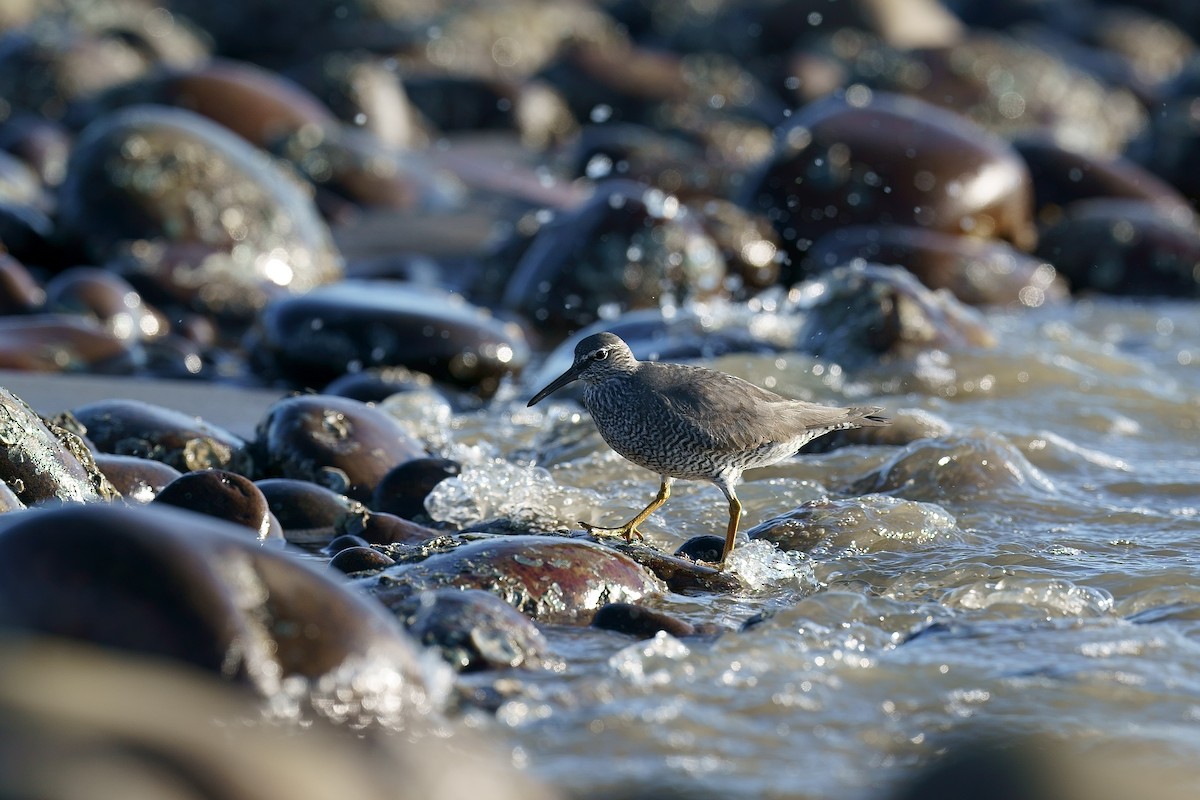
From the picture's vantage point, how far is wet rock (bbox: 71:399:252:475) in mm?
5656

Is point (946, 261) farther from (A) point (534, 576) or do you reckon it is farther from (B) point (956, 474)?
(A) point (534, 576)

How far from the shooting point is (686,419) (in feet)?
16.8

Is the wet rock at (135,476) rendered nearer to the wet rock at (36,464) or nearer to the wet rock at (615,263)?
the wet rock at (36,464)

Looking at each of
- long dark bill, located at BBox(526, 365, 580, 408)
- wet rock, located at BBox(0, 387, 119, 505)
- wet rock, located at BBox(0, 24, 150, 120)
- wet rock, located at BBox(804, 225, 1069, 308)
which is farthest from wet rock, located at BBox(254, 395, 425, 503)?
wet rock, located at BBox(0, 24, 150, 120)

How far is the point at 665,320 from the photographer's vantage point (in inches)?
326

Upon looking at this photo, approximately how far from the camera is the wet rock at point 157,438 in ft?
18.6

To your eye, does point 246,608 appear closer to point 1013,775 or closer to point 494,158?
point 1013,775

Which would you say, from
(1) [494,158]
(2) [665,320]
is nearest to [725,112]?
(1) [494,158]

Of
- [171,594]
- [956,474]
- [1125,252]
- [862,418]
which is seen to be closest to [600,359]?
[862,418]

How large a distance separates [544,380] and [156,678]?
15.3 ft

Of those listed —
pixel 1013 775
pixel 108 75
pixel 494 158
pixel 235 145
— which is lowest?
pixel 1013 775

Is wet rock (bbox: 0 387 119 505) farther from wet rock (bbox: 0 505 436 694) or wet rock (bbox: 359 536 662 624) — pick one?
A: wet rock (bbox: 0 505 436 694)

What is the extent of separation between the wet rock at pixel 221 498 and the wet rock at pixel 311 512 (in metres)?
0.32

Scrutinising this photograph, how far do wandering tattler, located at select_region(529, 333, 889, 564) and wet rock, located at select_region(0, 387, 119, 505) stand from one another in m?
1.70
